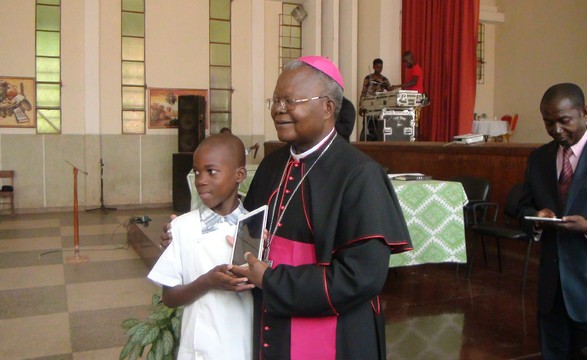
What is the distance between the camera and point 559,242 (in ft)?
7.27

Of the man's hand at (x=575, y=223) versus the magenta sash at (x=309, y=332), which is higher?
the man's hand at (x=575, y=223)

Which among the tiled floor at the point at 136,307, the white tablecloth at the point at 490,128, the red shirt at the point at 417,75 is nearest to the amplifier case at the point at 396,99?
the red shirt at the point at 417,75

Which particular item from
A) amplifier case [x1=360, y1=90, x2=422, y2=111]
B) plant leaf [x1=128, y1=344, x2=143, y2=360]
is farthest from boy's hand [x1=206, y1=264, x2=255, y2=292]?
amplifier case [x1=360, y1=90, x2=422, y2=111]

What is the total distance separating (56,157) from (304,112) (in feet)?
29.3

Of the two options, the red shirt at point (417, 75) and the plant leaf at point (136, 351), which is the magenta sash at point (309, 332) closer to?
the plant leaf at point (136, 351)

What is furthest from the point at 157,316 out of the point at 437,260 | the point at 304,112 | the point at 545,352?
the point at 437,260

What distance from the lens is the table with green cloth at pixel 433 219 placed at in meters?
4.11

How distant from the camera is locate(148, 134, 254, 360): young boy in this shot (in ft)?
5.26

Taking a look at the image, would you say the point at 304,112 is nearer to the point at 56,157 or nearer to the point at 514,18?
the point at 56,157

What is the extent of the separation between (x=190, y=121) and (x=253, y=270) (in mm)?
8272

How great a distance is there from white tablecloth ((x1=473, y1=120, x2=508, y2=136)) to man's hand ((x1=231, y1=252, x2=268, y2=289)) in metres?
10.2

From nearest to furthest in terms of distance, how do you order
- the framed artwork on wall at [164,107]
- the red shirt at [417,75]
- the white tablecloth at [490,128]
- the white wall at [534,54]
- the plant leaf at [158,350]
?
the plant leaf at [158,350] → the red shirt at [417,75] → the framed artwork on wall at [164,107] → the white wall at [534,54] → the white tablecloth at [490,128]

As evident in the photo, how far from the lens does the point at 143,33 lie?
9820mm

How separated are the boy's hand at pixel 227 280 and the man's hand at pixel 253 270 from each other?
0.01 m
